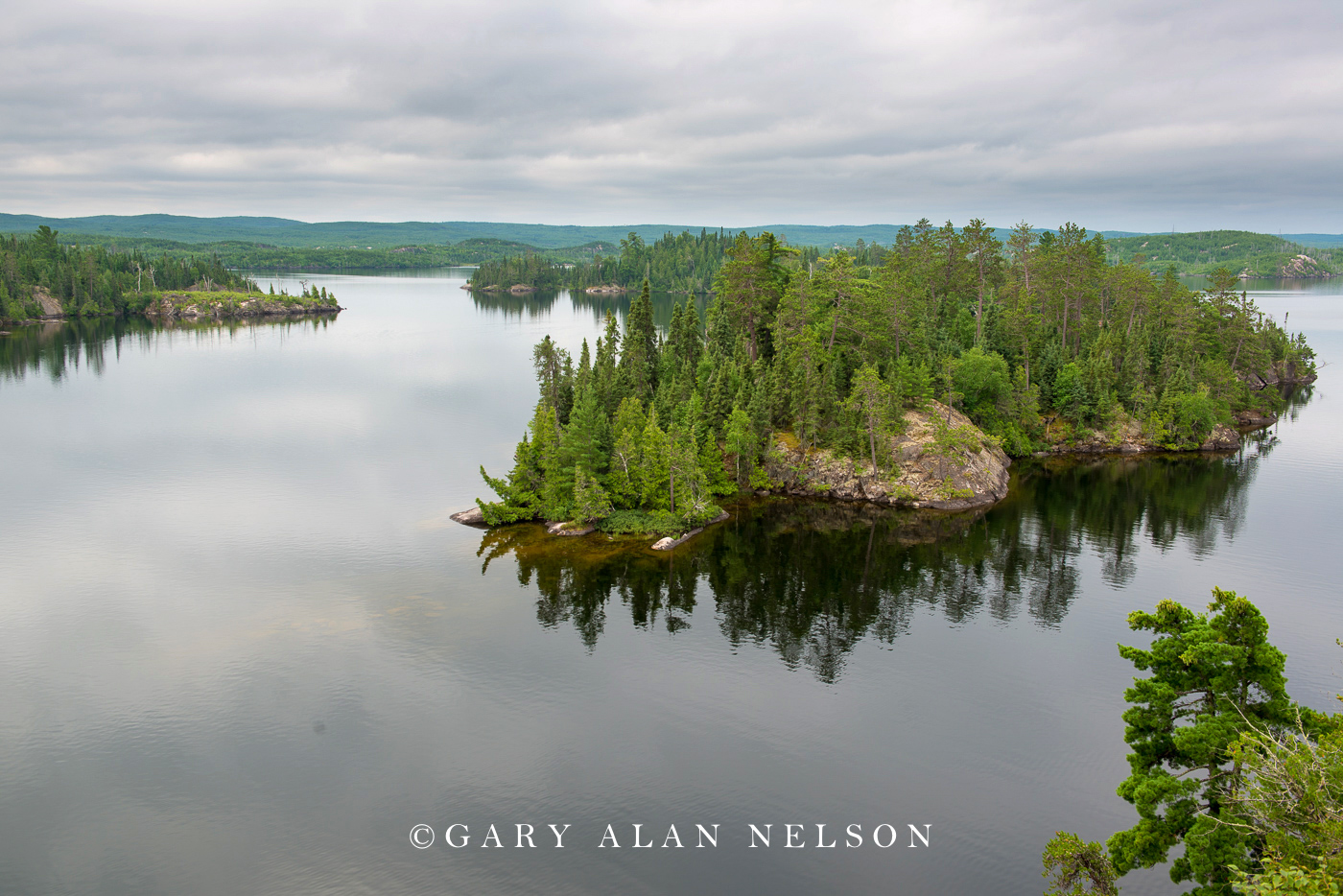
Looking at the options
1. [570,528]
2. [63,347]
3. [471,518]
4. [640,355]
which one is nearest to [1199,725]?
[570,528]

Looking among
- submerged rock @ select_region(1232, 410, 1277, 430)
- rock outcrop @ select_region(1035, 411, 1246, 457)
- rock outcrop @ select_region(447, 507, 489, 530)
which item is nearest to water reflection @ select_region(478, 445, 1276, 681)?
rock outcrop @ select_region(447, 507, 489, 530)

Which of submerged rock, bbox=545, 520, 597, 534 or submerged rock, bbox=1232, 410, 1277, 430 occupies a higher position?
submerged rock, bbox=1232, 410, 1277, 430

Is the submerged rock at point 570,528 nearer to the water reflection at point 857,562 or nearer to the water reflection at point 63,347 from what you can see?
the water reflection at point 857,562

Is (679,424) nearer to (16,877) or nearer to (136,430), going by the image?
(16,877)

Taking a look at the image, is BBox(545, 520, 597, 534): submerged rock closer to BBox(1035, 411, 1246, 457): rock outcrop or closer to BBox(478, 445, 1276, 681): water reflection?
BBox(478, 445, 1276, 681): water reflection

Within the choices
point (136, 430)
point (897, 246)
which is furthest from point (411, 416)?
point (897, 246)

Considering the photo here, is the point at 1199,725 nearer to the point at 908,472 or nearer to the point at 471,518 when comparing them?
the point at 908,472
